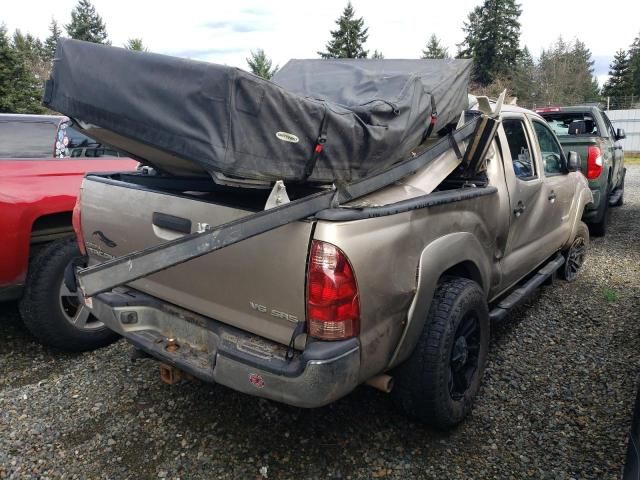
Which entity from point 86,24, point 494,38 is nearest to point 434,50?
point 494,38

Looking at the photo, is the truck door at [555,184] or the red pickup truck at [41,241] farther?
the truck door at [555,184]

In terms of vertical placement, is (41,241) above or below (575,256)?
above

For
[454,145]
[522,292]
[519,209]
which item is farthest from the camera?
[522,292]

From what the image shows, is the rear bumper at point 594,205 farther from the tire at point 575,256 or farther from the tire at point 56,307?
the tire at point 56,307

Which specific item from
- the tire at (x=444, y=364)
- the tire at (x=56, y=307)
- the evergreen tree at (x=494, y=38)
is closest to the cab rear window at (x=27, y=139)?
the tire at (x=56, y=307)

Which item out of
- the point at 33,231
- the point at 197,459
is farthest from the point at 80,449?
the point at 33,231

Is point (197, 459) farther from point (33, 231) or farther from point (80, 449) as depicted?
point (33, 231)

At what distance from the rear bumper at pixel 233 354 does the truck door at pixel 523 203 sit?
2.00m

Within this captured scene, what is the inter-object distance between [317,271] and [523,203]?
2318 millimetres

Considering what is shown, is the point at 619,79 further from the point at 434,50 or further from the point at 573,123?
the point at 573,123

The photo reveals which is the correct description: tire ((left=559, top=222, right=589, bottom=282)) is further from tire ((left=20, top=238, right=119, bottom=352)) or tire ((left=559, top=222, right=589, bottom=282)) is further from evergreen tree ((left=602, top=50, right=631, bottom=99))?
evergreen tree ((left=602, top=50, right=631, bottom=99))

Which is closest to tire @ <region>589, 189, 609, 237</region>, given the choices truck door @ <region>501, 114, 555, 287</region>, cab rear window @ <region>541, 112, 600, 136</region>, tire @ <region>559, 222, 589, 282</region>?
cab rear window @ <region>541, 112, 600, 136</region>

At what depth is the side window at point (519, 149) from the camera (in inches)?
151

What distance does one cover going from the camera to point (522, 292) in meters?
3.90
